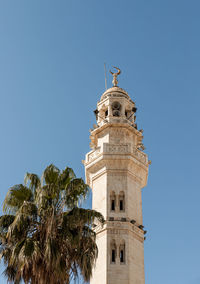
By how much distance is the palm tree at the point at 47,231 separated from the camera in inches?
691

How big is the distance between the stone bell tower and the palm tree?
12.2 m

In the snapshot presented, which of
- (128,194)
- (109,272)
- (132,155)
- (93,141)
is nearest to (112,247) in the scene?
(109,272)

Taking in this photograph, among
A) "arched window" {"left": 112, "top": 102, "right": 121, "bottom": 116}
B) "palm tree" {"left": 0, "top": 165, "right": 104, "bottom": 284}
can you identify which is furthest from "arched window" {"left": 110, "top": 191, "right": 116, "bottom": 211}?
"palm tree" {"left": 0, "top": 165, "right": 104, "bottom": 284}

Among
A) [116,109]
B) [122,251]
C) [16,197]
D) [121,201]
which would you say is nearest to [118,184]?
[121,201]

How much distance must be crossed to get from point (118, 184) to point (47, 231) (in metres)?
16.2

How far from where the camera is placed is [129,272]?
3050 centimetres

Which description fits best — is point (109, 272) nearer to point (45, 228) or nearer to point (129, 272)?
point (129, 272)

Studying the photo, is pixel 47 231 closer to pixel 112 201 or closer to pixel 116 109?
pixel 112 201

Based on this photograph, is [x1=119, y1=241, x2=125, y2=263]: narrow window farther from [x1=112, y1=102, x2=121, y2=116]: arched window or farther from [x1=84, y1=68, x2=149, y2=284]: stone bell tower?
[x1=112, y1=102, x2=121, y2=116]: arched window

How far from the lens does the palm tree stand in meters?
17.6

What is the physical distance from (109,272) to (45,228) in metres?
13.1

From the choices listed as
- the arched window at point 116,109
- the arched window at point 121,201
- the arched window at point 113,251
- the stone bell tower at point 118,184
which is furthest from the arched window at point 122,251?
the arched window at point 116,109

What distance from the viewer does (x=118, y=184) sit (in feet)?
112

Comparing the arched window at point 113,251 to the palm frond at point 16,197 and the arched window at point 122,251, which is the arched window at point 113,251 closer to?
the arched window at point 122,251
